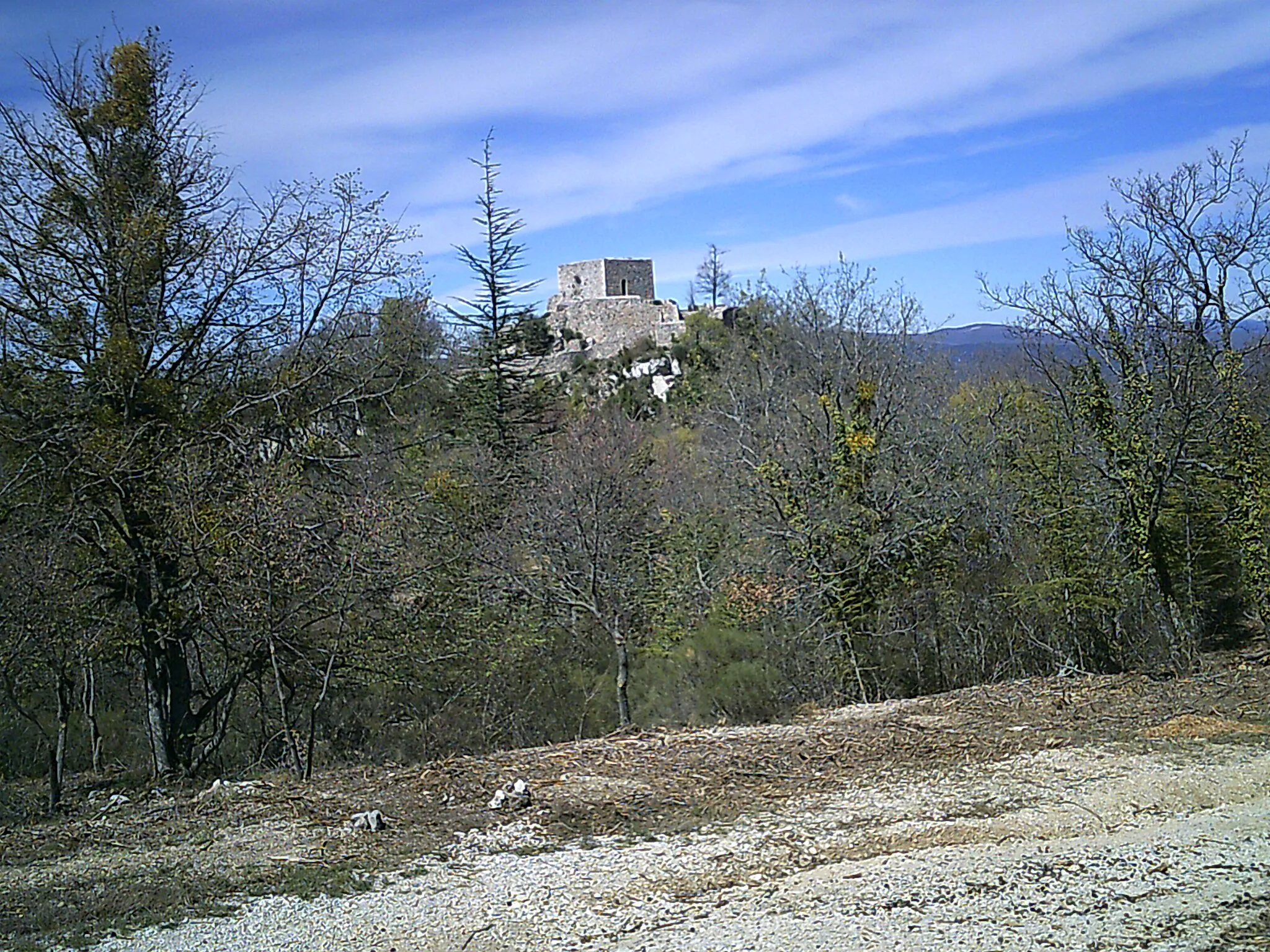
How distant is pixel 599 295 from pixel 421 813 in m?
56.9

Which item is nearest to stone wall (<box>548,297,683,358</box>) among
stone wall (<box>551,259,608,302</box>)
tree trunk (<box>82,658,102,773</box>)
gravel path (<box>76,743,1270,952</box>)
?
stone wall (<box>551,259,608,302</box>)

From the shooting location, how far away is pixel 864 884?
5.37m

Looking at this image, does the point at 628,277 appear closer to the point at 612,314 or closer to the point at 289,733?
the point at 612,314

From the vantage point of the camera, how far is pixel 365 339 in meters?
12.4

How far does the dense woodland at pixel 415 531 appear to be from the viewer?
33.4 ft

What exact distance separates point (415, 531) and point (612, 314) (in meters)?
41.9

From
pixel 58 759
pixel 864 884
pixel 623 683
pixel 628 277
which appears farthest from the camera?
pixel 628 277

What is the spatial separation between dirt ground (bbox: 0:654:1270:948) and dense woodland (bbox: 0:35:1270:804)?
1161 millimetres

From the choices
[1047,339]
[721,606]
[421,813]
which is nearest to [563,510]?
[721,606]

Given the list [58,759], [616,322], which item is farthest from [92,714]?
[616,322]

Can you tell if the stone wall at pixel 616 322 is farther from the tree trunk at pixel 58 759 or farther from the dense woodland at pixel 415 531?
the tree trunk at pixel 58 759

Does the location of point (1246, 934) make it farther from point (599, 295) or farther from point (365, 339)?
point (599, 295)

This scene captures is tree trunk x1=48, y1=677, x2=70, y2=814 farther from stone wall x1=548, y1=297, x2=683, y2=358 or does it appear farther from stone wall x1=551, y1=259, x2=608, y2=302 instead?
stone wall x1=551, y1=259, x2=608, y2=302

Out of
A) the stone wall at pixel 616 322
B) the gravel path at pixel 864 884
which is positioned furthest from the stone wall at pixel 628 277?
the gravel path at pixel 864 884
